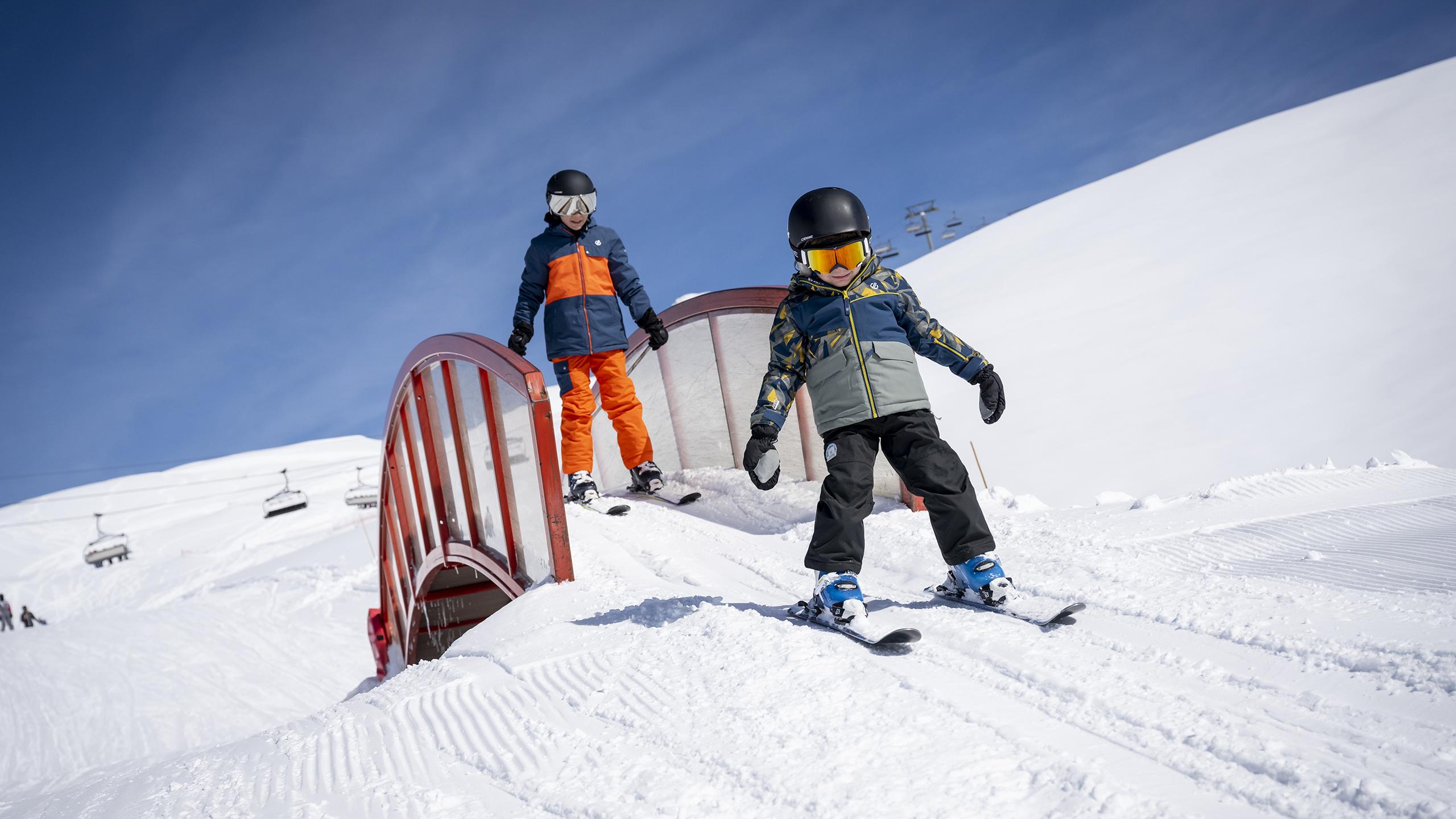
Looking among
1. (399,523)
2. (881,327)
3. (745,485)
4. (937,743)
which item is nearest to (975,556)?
(881,327)

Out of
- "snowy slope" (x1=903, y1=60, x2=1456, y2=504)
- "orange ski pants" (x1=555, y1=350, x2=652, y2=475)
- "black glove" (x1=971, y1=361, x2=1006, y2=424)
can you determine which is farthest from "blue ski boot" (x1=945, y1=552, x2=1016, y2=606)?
"snowy slope" (x1=903, y1=60, x2=1456, y2=504)

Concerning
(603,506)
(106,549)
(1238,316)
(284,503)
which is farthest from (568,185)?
(106,549)

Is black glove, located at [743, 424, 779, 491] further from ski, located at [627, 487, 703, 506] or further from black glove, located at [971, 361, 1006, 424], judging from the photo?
ski, located at [627, 487, 703, 506]

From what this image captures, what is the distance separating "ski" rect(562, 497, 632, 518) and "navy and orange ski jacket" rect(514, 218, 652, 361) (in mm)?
1064

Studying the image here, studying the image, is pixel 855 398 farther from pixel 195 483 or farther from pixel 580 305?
pixel 195 483

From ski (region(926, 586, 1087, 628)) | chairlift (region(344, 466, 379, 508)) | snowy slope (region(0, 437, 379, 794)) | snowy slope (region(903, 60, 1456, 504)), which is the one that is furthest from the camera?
chairlift (region(344, 466, 379, 508))

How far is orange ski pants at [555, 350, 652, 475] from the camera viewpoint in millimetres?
5590

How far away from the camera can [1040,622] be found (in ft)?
8.39

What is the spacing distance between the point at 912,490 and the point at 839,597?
1.45 ft

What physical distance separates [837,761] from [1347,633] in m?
1.43

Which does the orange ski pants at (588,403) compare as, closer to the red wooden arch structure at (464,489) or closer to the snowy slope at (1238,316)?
the red wooden arch structure at (464,489)

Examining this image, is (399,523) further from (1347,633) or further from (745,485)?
(1347,633)

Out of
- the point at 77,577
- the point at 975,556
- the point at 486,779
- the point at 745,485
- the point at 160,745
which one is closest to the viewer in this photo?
the point at 486,779

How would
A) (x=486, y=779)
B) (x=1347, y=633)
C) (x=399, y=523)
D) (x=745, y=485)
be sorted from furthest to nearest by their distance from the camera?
(x=399, y=523)
(x=745, y=485)
(x=1347, y=633)
(x=486, y=779)
